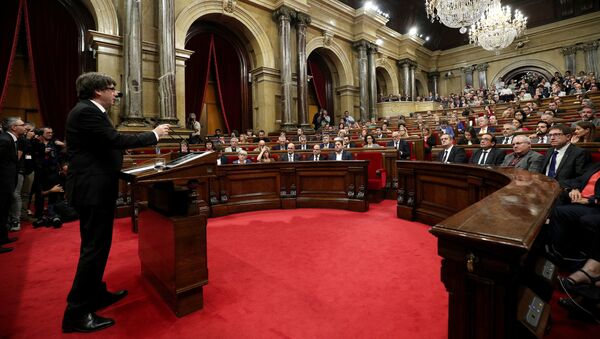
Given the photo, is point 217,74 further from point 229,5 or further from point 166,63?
point 166,63

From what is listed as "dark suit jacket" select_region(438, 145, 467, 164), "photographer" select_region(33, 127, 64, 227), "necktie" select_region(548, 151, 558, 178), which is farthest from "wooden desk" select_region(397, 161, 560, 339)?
"photographer" select_region(33, 127, 64, 227)

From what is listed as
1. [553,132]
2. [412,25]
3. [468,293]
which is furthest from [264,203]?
[412,25]

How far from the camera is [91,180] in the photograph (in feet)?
5.52

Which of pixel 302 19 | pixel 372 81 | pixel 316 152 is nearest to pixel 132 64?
pixel 316 152

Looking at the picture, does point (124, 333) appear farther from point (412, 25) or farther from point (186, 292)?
point (412, 25)

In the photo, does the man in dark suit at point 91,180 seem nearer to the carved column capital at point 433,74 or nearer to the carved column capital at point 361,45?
the carved column capital at point 361,45

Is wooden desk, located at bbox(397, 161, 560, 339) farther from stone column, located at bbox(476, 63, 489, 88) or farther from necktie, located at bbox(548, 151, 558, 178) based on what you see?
stone column, located at bbox(476, 63, 489, 88)

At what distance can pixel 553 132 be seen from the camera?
A: 2.88 metres

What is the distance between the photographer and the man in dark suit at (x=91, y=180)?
1668 millimetres

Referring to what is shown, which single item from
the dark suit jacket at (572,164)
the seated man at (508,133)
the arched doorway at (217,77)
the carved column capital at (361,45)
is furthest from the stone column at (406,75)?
the dark suit jacket at (572,164)

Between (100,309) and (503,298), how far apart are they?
2176mm

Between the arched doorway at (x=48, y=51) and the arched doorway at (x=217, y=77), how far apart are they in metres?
2.93

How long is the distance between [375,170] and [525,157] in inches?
91.2

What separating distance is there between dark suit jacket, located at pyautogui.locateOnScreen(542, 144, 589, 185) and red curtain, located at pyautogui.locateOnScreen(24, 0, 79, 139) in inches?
370
